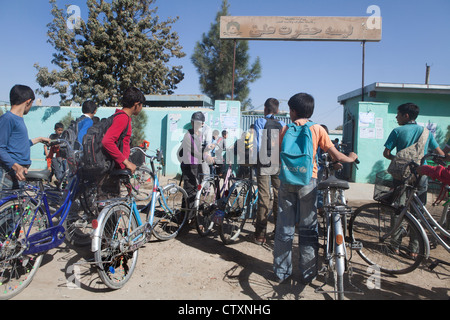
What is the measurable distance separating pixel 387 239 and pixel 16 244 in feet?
12.2

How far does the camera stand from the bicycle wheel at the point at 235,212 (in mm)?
3715

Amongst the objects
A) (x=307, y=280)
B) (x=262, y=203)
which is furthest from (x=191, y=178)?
(x=307, y=280)

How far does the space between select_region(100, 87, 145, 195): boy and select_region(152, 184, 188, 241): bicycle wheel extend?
2.60 feet

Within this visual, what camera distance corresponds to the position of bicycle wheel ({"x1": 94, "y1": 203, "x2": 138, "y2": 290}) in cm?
242

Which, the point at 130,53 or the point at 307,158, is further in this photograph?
the point at 130,53

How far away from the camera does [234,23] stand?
9.56 m

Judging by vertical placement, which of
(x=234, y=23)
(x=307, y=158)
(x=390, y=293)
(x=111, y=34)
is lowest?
(x=390, y=293)

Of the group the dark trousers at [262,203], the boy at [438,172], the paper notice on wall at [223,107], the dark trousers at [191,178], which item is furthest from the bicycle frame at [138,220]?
the paper notice on wall at [223,107]

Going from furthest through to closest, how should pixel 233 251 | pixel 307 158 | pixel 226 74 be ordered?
pixel 226 74 → pixel 233 251 → pixel 307 158

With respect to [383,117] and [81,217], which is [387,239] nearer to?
[81,217]

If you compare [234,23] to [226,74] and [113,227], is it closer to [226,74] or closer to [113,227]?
[113,227]

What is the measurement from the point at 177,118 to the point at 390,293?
27.6ft

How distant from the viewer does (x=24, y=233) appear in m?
2.50
